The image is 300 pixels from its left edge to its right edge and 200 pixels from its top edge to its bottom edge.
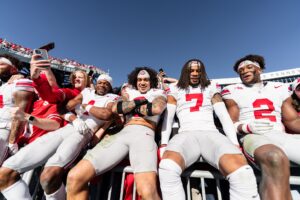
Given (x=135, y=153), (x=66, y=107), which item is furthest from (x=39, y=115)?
(x=135, y=153)

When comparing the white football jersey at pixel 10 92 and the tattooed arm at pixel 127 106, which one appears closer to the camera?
the tattooed arm at pixel 127 106

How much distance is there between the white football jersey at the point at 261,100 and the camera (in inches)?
95.6

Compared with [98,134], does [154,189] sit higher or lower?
lower

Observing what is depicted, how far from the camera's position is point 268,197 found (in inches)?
59.1

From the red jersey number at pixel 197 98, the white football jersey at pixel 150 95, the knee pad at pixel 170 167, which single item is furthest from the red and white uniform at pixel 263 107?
the white football jersey at pixel 150 95

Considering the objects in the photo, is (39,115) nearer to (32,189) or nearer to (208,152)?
(32,189)

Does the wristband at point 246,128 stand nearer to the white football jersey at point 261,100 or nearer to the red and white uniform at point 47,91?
the white football jersey at point 261,100

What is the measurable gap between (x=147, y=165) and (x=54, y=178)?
1137 mm

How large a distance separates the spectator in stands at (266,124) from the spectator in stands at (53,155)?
6.68 ft

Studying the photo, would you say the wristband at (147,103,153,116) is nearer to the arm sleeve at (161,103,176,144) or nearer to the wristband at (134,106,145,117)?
the wristband at (134,106,145,117)

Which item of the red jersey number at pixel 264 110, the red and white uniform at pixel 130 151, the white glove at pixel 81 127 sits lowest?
the red and white uniform at pixel 130 151

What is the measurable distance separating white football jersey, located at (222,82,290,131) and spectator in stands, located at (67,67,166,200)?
1.28m

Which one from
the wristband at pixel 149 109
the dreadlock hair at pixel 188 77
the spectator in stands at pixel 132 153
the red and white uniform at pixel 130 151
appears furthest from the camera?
the dreadlock hair at pixel 188 77

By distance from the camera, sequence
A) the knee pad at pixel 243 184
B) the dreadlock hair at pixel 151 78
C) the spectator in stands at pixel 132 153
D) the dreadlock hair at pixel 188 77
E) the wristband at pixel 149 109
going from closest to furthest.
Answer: the knee pad at pixel 243 184 → the spectator in stands at pixel 132 153 → the wristband at pixel 149 109 → the dreadlock hair at pixel 188 77 → the dreadlock hair at pixel 151 78
